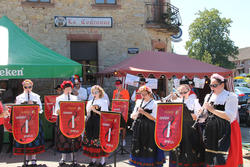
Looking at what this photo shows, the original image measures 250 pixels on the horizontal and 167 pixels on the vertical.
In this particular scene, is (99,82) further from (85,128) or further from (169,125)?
(169,125)

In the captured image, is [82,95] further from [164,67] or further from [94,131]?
[164,67]

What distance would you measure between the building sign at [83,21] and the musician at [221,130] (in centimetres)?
983

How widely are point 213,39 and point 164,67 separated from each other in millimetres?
35053

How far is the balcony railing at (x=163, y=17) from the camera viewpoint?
45.6 ft

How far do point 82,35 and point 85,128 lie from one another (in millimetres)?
8149

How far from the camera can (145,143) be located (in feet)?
15.5

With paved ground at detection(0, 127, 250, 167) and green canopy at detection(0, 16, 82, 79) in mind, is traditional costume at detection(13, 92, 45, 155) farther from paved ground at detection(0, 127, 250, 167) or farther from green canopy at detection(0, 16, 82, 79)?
green canopy at detection(0, 16, 82, 79)

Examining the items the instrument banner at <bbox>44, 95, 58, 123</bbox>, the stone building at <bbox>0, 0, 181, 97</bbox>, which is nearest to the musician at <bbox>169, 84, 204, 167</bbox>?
the instrument banner at <bbox>44, 95, 58, 123</bbox>

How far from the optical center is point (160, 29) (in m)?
14.1

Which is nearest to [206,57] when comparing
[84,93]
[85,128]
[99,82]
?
[99,82]

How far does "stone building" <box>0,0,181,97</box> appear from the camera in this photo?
1264cm

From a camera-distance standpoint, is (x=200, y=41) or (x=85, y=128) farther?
(x=200, y=41)

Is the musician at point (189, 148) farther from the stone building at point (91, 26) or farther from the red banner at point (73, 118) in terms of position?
the stone building at point (91, 26)

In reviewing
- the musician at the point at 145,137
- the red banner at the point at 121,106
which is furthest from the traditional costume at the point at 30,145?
the musician at the point at 145,137
